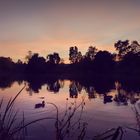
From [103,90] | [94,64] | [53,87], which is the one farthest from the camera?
[94,64]

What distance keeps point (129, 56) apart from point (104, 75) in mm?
11237

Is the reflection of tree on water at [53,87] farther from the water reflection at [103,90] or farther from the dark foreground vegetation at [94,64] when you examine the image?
the dark foreground vegetation at [94,64]

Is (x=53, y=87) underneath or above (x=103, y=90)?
above

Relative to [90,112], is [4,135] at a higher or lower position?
higher

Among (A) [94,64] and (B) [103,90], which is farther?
(A) [94,64]

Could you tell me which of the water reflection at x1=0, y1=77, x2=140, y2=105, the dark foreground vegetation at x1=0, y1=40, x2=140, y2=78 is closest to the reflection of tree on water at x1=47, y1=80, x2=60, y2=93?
the water reflection at x1=0, y1=77, x2=140, y2=105

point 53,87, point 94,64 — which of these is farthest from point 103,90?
point 94,64

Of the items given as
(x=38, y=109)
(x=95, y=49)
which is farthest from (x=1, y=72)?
(x=38, y=109)

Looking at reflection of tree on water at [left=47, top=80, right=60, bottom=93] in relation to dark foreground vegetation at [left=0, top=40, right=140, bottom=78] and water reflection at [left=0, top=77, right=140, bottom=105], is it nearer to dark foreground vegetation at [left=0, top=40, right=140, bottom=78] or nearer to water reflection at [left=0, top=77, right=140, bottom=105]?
water reflection at [left=0, top=77, right=140, bottom=105]

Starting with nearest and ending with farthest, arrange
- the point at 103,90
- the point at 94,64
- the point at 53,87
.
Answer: the point at 103,90 → the point at 53,87 → the point at 94,64

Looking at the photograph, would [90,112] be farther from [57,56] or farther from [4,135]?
[57,56]

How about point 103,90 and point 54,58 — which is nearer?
point 103,90

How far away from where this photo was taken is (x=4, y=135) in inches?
71.9

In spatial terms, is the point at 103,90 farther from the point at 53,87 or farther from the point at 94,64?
the point at 94,64
